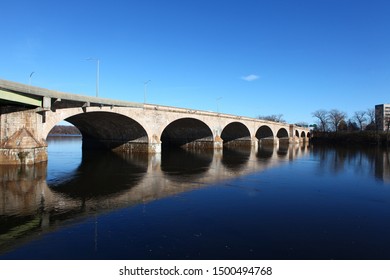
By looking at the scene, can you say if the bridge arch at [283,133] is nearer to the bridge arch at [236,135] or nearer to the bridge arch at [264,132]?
the bridge arch at [264,132]

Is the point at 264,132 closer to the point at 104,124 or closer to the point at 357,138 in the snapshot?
the point at 357,138

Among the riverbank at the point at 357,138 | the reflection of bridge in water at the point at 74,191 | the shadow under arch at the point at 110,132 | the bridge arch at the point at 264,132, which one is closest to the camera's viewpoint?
the reflection of bridge in water at the point at 74,191

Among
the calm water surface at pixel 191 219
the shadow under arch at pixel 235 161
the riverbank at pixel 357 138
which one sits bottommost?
the calm water surface at pixel 191 219

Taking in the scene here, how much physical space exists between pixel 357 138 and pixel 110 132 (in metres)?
86.7

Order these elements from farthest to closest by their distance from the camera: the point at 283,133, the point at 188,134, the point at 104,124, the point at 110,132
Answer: the point at 283,133 < the point at 188,134 < the point at 110,132 < the point at 104,124

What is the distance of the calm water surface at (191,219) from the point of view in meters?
8.91

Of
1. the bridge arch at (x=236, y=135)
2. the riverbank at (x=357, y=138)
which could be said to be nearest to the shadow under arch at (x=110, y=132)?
the bridge arch at (x=236, y=135)

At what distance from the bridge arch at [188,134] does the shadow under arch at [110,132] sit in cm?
1224

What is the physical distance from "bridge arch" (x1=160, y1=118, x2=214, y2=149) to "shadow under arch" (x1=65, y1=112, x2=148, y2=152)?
40.2 feet

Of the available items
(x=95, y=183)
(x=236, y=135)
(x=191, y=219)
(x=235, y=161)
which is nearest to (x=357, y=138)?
(x=236, y=135)

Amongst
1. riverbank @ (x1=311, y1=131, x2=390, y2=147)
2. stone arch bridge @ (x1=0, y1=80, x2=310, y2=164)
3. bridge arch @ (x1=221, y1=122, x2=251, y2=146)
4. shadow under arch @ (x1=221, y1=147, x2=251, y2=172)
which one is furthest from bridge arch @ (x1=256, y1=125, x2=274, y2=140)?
shadow under arch @ (x1=221, y1=147, x2=251, y2=172)

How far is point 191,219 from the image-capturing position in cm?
1215

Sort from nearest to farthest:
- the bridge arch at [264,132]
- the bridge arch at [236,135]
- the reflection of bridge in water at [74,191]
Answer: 1. the reflection of bridge in water at [74,191]
2. the bridge arch at [236,135]
3. the bridge arch at [264,132]

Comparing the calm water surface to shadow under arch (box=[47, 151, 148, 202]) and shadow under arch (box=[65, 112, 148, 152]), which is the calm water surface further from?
shadow under arch (box=[65, 112, 148, 152])
